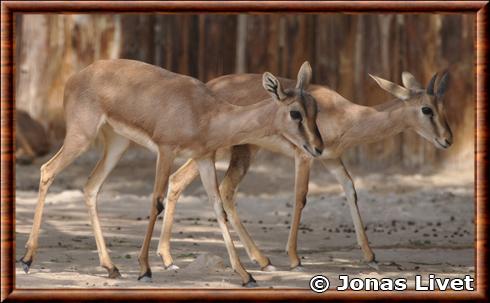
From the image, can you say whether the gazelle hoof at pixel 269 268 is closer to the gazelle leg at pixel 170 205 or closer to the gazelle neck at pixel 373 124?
the gazelle leg at pixel 170 205

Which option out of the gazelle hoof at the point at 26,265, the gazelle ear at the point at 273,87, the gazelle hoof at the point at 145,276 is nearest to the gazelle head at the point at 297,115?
the gazelle ear at the point at 273,87

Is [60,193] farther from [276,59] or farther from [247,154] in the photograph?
[247,154]

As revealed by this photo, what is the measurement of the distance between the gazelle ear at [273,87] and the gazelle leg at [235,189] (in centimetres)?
141

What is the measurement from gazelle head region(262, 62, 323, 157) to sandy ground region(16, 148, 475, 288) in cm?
104

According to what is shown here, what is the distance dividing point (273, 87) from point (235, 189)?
5.94ft

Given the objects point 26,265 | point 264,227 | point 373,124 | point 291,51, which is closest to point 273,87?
point 373,124

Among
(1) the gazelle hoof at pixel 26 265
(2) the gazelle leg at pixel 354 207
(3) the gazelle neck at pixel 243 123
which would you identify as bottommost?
(1) the gazelle hoof at pixel 26 265

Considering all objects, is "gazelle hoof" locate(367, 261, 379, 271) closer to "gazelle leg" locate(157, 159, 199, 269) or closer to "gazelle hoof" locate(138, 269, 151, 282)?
"gazelle leg" locate(157, 159, 199, 269)

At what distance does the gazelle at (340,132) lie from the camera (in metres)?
9.88

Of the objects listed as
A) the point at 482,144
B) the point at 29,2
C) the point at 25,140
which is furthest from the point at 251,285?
the point at 25,140

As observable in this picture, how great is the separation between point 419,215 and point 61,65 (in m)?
6.34

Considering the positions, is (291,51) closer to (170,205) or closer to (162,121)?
(170,205)

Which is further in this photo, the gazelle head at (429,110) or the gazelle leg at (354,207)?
the gazelle leg at (354,207)

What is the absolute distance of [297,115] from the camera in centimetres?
859
